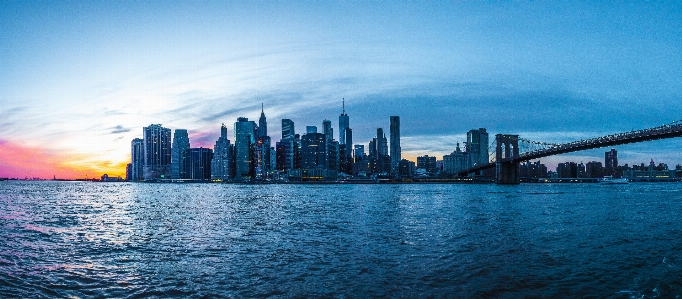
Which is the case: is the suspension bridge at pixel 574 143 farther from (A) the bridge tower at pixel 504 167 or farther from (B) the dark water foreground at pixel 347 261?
(B) the dark water foreground at pixel 347 261

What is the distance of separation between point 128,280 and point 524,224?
22.9m

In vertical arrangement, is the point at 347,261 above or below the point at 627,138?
below

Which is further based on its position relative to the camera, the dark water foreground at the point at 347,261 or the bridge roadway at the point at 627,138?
the bridge roadway at the point at 627,138

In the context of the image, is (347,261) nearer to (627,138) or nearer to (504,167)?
(627,138)

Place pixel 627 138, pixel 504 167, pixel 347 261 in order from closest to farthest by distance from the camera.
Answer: pixel 347 261 → pixel 627 138 → pixel 504 167

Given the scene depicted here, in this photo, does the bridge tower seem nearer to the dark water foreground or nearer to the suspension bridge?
the suspension bridge

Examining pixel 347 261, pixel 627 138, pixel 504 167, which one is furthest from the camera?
pixel 504 167

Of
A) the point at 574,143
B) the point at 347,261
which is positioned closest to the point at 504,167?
the point at 574,143

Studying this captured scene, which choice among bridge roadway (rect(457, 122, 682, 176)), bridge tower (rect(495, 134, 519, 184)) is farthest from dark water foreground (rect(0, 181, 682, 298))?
bridge tower (rect(495, 134, 519, 184))

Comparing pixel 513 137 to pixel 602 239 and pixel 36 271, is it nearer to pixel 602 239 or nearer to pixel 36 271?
pixel 602 239

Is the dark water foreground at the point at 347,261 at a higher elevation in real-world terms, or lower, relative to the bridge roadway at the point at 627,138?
lower

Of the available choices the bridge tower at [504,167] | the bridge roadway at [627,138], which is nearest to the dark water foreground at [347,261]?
the bridge roadway at [627,138]

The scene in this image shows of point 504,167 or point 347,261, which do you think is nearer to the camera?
point 347,261

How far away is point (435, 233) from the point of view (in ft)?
76.5
